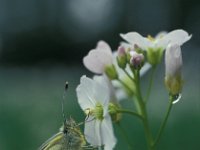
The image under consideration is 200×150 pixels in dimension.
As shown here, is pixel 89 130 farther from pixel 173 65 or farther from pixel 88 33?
pixel 88 33

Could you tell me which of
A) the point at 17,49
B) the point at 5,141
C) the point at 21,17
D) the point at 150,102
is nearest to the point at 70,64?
the point at 17,49

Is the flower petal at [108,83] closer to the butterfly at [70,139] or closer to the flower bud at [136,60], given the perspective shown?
the flower bud at [136,60]

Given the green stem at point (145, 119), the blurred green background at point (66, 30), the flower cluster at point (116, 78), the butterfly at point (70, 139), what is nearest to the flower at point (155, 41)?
the flower cluster at point (116, 78)

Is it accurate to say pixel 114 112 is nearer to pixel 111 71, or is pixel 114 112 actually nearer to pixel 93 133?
pixel 93 133

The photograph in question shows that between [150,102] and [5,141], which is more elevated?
[150,102]

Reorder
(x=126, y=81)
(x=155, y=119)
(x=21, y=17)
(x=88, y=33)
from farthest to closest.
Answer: (x=21, y=17), (x=88, y=33), (x=155, y=119), (x=126, y=81)

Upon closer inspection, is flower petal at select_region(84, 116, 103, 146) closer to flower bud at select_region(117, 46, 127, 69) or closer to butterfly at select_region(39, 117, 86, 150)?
butterfly at select_region(39, 117, 86, 150)

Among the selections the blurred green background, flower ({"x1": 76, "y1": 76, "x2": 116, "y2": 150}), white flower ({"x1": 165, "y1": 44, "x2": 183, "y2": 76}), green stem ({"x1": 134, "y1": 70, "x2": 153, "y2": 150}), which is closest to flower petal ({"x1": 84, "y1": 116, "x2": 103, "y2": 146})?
flower ({"x1": 76, "y1": 76, "x2": 116, "y2": 150})
